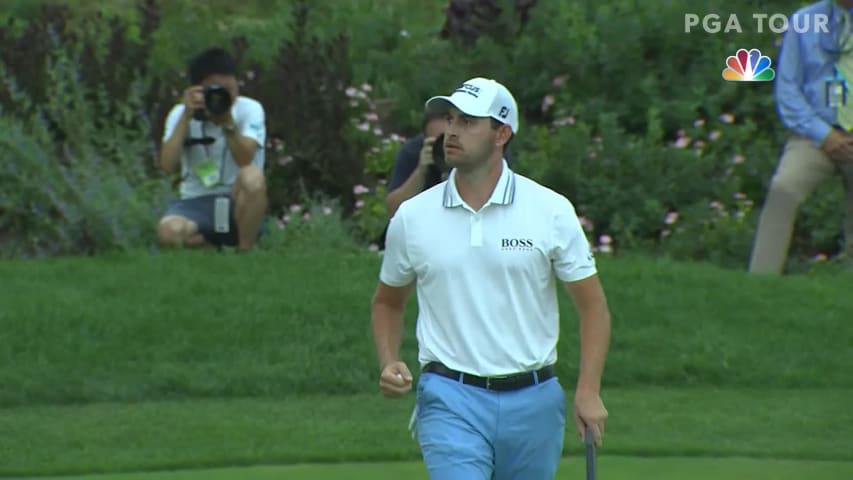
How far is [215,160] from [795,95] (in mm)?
3414

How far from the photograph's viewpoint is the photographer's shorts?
11195 millimetres

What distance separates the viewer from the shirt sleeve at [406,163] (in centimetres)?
921

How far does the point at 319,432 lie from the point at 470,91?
3.29m

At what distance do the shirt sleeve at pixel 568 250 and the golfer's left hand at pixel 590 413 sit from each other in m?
0.34

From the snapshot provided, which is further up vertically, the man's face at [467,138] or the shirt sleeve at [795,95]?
the man's face at [467,138]

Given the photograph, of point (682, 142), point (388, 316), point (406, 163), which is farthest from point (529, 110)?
point (388, 316)

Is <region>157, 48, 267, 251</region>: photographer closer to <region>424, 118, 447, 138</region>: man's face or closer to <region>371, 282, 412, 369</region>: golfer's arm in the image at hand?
<region>424, 118, 447, 138</region>: man's face

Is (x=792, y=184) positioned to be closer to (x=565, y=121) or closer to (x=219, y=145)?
(x=565, y=121)

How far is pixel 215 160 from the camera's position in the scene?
11094mm

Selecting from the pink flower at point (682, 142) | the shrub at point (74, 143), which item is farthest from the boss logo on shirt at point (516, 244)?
the pink flower at point (682, 142)

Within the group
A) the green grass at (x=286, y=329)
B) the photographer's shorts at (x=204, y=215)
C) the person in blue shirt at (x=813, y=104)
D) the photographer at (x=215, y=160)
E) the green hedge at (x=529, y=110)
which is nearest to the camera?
the green grass at (x=286, y=329)

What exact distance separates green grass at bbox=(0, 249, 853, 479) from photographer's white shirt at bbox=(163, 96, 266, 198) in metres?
0.48

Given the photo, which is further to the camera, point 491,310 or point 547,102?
point 547,102

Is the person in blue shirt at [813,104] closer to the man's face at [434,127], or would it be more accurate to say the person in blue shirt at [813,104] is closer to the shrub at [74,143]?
the man's face at [434,127]
